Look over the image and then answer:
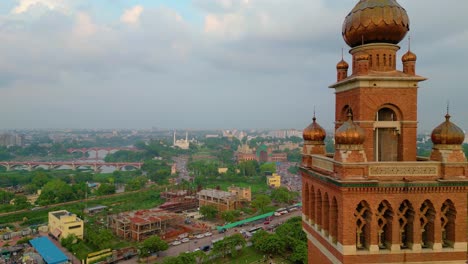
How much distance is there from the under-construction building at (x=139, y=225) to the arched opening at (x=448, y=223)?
43.4 metres

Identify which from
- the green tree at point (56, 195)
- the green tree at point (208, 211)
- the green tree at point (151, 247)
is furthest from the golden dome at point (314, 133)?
the green tree at point (56, 195)

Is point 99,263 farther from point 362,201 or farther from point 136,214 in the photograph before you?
point 362,201

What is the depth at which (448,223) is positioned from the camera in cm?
967

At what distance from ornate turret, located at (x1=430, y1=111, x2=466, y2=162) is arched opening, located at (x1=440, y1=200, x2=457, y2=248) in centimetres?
123

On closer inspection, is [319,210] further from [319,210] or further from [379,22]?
[379,22]

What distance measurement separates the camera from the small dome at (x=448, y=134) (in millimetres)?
9484

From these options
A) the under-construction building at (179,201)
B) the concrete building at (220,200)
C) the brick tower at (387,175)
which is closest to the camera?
the brick tower at (387,175)

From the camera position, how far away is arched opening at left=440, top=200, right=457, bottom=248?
9.54m

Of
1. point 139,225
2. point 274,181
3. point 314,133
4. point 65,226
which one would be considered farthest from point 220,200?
point 314,133

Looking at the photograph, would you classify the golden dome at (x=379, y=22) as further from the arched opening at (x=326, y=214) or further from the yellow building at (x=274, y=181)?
the yellow building at (x=274, y=181)

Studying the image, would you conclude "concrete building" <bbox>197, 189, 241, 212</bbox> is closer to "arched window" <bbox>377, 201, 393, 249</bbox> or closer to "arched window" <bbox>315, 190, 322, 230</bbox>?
"arched window" <bbox>315, 190, 322, 230</bbox>

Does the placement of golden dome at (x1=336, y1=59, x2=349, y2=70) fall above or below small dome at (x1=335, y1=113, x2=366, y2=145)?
above

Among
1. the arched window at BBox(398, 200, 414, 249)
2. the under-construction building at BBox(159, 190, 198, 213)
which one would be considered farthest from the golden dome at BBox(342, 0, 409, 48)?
Answer: the under-construction building at BBox(159, 190, 198, 213)

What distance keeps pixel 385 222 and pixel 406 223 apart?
619 millimetres
